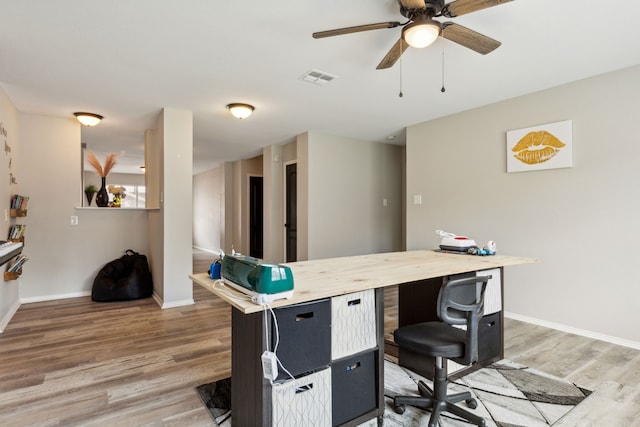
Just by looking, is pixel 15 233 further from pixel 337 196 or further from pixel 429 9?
pixel 429 9

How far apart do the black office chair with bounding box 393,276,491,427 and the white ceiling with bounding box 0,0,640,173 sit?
1.70 m

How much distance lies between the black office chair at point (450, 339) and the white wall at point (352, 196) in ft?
11.6

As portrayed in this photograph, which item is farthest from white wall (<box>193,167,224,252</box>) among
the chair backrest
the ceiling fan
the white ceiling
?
the chair backrest

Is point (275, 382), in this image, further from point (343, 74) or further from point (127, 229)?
point (127, 229)

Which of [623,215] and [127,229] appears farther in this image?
[127,229]

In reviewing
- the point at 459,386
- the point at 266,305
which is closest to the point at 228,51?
the point at 266,305

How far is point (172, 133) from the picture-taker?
4.03 meters

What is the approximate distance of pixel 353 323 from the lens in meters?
1.70

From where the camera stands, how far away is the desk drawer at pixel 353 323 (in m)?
1.64

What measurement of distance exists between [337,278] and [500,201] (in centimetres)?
280

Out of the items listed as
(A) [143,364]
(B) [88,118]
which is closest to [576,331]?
(A) [143,364]

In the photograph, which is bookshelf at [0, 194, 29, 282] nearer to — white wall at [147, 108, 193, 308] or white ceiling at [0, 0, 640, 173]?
white ceiling at [0, 0, 640, 173]

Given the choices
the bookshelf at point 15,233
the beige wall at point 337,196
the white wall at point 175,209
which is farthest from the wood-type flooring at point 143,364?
the beige wall at point 337,196

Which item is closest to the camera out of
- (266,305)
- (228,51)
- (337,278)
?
(266,305)
